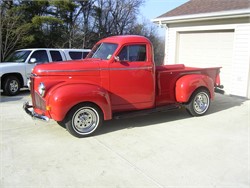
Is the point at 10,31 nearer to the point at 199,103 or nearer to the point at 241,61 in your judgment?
the point at 241,61

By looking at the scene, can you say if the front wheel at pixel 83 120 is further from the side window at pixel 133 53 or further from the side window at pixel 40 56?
the side window at pixel 40 56

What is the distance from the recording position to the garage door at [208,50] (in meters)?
10.4

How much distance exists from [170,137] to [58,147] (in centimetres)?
218

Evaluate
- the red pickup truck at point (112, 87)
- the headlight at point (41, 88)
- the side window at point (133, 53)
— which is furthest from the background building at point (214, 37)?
Answer: the headlight at point (41, 88)

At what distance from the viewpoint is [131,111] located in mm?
6746

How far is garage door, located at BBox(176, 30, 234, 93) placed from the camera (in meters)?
10.4

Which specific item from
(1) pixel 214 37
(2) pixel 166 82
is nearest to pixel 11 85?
(2) pixel 166 82

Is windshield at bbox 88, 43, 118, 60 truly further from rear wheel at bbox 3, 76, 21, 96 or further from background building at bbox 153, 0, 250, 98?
background building at bbox 153, 0, 250, 98

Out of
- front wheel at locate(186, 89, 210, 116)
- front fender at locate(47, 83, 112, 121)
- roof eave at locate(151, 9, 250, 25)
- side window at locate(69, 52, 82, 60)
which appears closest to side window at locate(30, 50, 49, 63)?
side window at locate(69, 52, 82, 60)

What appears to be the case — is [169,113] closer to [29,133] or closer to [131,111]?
[131,111]

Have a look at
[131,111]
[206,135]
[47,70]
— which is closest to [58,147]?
[47,70]

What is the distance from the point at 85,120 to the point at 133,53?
1860 millimetres

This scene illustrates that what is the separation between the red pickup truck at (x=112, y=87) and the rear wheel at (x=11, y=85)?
4.32 metres

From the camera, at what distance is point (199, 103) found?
7.64m
